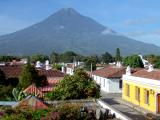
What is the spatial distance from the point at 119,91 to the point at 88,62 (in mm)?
44965

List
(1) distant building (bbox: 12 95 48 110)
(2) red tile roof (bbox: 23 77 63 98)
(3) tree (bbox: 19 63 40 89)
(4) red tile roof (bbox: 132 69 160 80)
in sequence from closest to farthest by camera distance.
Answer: (1) distant building (bbox: 12 95 48 110) < (2) red tile roof (bbox: 23 77 63 98) < (3) tree (bbox: 19 63 40 89) < (4) red tile roof (bbox: 132 69 160 80)

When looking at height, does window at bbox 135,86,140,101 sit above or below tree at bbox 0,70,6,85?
below

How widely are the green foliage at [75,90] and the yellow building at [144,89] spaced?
20.2 ft

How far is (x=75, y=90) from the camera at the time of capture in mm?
29250

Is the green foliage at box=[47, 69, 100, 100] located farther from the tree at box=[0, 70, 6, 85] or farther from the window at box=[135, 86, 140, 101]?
the window at box=[135, 86, 140, 101]

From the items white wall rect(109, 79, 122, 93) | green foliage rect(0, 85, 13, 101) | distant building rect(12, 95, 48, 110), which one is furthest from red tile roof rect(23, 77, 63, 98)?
white wall rect(109, 79, 122, 93)

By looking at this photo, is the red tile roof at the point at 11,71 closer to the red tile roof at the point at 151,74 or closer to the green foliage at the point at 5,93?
the green foliage at the point at 5,93

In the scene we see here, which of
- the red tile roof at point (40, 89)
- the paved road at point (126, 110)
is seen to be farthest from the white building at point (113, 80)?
the red tile roof at point (40, 89)

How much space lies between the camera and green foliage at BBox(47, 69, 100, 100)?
1126 inches

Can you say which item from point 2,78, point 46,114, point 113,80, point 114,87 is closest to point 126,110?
point 2,78

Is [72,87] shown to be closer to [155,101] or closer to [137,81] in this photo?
[155,101]

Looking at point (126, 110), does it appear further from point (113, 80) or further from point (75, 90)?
point (113, 80)

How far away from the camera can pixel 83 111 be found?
1432 centimetres

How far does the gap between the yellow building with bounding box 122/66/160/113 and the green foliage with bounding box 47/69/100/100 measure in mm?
6143
